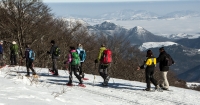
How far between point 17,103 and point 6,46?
2881 cm

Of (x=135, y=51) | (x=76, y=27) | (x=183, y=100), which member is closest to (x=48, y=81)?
(x=183, y=100)

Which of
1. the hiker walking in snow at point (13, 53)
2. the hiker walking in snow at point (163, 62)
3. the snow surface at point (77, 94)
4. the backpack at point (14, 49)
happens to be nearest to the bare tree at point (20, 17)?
the hiker walking in snow at point (13, 53)

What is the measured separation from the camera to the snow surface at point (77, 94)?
7.47 m

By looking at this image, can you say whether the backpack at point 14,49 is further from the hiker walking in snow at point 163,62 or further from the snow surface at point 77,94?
the hiker walking in snow at point 163,62

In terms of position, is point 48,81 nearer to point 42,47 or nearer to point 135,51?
point 42,47

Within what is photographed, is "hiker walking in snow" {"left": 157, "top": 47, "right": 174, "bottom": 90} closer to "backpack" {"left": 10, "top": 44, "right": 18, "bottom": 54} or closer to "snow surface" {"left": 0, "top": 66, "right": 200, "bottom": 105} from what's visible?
"snow surface" {"left": 0, "top": 66, "right": 200, "bottom": 105}

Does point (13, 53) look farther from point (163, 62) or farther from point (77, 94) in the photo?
point (163, 62)

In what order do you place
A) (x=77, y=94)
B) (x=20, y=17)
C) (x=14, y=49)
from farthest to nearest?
(x=20, y=17) < (x=14, y=49) < (x=77, y=94)

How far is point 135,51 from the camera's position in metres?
70.5

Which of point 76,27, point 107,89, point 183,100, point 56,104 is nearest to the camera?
point 56,104

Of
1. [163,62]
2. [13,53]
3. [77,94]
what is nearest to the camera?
[77,94]

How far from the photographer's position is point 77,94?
417 inches

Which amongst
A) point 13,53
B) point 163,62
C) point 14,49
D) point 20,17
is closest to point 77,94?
point 163,62

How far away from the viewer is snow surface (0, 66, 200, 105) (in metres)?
7.47
